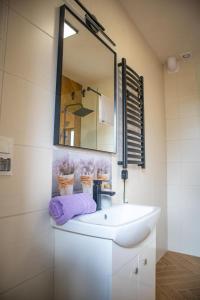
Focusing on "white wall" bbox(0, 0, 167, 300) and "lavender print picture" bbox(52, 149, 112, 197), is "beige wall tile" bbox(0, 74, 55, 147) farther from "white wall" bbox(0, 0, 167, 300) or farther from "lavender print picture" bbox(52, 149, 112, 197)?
"lavender print picture" bbox(52, 149, 112, 197)

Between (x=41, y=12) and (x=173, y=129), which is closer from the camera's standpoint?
(x=41, y=12)

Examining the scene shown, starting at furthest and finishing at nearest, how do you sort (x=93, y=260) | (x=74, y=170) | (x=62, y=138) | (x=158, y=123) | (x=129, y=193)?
(x=158, y=123) → (x=129, y=193) → (x=74, y=170) → (x=62, y=138) → (x=93, y=260)

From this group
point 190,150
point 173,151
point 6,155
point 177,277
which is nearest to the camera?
point 6,155

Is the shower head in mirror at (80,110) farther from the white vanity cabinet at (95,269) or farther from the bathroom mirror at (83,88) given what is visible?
the white vanity cabinet at (95,269)

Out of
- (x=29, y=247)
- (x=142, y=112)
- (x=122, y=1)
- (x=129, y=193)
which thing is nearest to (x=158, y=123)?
(x=142, y=112)

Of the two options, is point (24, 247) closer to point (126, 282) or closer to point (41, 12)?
point (126, 282)

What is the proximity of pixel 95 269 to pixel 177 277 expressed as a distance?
166 centimetres

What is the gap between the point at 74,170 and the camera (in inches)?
48.5

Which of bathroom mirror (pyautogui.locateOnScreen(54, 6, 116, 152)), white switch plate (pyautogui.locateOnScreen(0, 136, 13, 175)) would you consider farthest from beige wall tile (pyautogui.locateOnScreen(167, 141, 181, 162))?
white switch plate (pyautogui.locateOnScreen(0, 136, 13, 175))

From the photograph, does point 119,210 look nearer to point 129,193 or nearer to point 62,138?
point 129,193

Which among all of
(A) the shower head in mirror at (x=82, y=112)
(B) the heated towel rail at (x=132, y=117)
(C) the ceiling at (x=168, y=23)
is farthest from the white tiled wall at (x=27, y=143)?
(C) the ceiling at (x=168, y=23)

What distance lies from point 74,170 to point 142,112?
116cm

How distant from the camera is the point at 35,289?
0.95m

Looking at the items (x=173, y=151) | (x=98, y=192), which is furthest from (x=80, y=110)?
(x=173, y=151)
